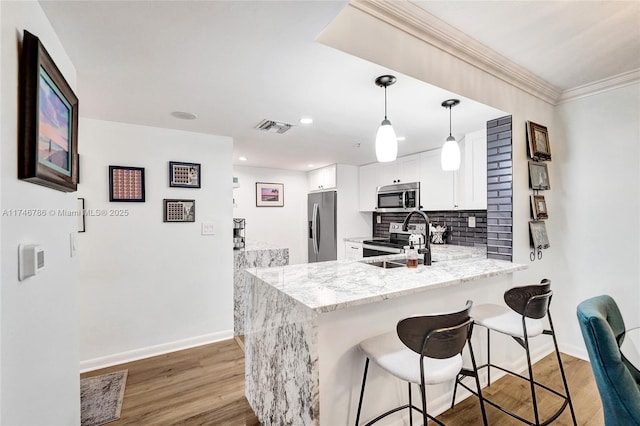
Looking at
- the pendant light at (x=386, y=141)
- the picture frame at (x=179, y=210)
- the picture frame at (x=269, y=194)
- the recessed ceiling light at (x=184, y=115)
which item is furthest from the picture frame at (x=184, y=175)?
the picture frame at (x=269, y=194)

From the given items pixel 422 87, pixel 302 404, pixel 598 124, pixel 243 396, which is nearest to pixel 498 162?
pixel 598 124

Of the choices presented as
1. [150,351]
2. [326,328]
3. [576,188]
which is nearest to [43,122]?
[326,328]

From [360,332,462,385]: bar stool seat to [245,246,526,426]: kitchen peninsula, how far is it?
116 mm

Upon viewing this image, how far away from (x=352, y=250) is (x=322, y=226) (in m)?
0.72

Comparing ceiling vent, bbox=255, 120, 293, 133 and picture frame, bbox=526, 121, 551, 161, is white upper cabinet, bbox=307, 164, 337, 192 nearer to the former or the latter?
ceiling vent, bbox=255, 120, 293, 133

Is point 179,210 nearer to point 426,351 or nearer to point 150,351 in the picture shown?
point 150,351

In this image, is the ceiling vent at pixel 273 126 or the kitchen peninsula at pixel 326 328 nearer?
the kitchen peninsula at pixel 326 328

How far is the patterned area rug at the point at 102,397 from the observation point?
74.4 inches

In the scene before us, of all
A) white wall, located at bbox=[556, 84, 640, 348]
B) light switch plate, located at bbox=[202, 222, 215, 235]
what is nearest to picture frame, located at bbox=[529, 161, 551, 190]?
white wall, located at bbox=[556, 84, 640, 348]

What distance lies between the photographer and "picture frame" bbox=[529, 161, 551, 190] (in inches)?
98.8

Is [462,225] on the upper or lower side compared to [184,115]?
lower

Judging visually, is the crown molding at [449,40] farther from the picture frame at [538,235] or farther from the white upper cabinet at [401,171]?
the white upper cabinet at [401,171]

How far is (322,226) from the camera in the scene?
198 inches

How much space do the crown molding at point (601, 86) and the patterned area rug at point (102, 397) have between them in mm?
4381
